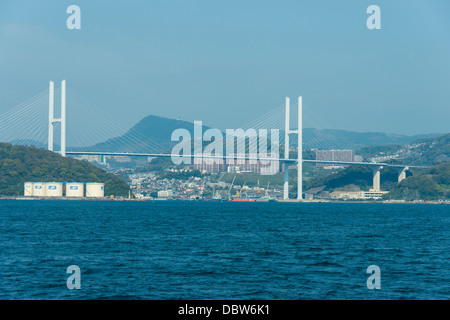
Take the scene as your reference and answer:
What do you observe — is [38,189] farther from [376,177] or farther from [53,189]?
[376,177]

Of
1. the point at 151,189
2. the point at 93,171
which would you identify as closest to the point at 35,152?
the point at 93,171

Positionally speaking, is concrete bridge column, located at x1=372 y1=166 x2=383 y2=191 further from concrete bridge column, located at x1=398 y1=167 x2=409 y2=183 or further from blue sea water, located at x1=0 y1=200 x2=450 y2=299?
blue sea water, located at x1=0 y1=200 x2=450 y2=299

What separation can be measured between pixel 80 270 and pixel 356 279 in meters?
7.66

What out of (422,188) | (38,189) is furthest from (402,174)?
(38,189)

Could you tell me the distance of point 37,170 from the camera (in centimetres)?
11212

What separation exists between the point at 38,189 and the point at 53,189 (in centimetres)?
258

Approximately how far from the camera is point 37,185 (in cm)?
10756

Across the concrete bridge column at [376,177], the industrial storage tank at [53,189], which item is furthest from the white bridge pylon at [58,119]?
the concrete bridge column at [376,177]

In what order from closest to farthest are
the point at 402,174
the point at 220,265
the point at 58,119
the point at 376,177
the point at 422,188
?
the point at 220,265 < the point at 58,119 < the point at 422,188 < the point at 376,177 < the point at 402,174

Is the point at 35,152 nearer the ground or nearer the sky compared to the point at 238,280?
nearer the sky

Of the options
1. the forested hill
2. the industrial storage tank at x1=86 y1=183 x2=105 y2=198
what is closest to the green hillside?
the forested hill
